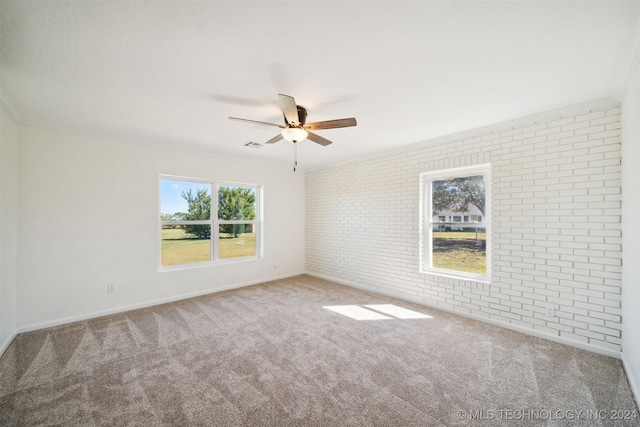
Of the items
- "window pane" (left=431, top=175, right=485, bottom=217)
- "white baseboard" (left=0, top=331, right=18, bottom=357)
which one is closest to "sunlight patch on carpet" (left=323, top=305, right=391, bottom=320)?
"window pane" (left=431, top=175, right=485, bottom=217)

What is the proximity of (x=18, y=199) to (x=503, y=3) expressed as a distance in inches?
197

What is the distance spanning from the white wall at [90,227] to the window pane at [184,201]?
21 centimetres

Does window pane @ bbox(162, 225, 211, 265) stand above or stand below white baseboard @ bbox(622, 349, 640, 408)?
above

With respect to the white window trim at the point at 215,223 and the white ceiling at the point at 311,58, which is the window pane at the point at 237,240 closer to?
the white window trim at the point at 215,223

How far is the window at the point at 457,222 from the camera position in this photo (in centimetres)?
344

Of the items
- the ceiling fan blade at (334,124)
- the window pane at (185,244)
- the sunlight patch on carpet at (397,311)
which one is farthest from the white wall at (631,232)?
the window pane at (185,244)

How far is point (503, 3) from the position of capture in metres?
1.38

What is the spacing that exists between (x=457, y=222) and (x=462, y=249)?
0.40 meters

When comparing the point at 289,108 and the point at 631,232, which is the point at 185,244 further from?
the point at 631,232

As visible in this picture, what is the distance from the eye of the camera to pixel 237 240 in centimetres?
513

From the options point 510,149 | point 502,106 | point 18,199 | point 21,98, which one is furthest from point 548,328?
point 18,199

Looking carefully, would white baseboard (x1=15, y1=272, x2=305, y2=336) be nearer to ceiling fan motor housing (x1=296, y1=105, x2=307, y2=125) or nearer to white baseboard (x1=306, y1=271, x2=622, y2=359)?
white baseboard (x1=306, y1=271, x2=622, y2=359)

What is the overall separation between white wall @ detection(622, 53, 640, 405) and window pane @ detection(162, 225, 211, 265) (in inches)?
211

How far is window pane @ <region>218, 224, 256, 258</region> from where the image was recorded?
491 centimetres
